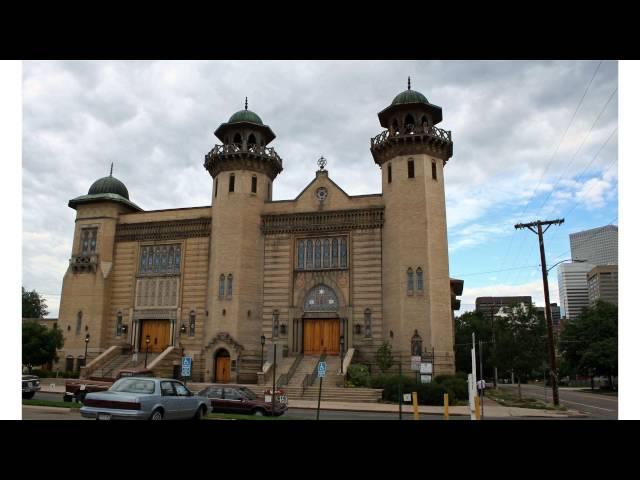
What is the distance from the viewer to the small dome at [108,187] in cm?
4453

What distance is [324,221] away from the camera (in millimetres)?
38938

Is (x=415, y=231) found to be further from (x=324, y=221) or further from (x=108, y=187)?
(x=108, y=187)

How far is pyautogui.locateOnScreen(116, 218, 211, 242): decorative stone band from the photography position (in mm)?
41469

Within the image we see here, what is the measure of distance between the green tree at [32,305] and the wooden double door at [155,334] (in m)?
55.9

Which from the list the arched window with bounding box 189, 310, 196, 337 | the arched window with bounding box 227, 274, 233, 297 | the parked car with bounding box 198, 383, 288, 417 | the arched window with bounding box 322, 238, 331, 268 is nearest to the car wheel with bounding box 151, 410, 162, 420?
the parked car with bounding box 198, 383, 288, 417

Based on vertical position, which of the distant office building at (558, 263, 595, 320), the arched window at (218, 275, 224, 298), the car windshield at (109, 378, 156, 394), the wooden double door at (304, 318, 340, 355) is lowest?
the car windshield at (109, 378, 156, 394)

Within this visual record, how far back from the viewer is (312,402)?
29141 millimetres

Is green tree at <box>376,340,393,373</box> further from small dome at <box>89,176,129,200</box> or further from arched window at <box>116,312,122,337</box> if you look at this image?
small dome at <box>89,176,129,200</box>

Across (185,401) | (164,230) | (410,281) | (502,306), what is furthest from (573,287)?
(185,401)

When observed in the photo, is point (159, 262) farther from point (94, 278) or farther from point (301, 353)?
point (301, 353)

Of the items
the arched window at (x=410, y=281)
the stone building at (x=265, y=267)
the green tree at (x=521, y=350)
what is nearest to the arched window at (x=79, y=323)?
the stone building at (x=265, y=267)

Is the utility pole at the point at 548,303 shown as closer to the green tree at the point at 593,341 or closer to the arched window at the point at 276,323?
A: the arched window at the point at 276,323

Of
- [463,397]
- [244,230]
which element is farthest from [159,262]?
[463,397]

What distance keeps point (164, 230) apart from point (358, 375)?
2018cm
